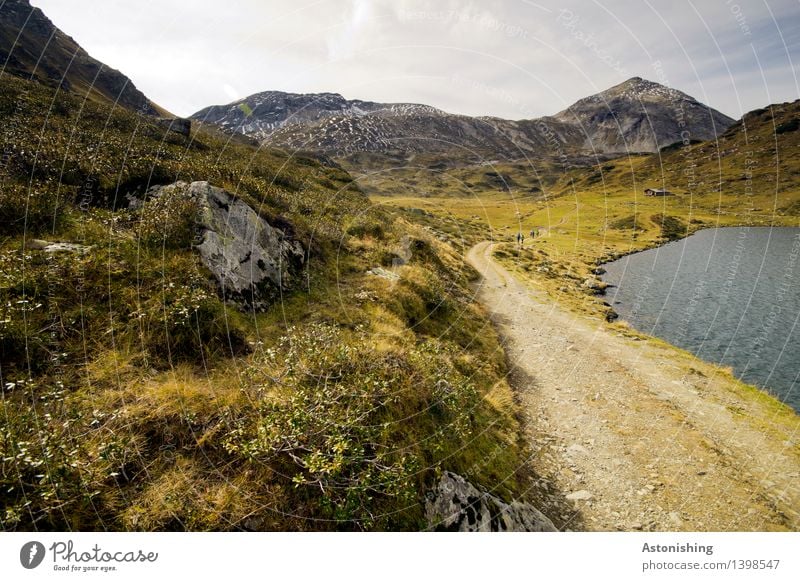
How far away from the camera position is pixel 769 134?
194m

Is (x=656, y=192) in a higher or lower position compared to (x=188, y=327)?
higher

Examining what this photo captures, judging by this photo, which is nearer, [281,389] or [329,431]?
[329,431]

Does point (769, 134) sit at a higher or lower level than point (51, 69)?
higher

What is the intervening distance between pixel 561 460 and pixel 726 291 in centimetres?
4367

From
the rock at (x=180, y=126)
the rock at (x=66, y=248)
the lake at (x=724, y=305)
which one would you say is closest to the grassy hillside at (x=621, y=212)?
the lake at (x=724, y=305)

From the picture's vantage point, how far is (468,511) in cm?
704

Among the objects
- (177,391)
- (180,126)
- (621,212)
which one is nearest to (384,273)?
(177,391)

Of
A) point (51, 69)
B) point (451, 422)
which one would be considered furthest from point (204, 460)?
point (51, 69)

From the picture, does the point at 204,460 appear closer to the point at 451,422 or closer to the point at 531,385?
the point at 451,422

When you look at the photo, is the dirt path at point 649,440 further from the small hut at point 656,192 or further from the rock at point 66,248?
the small hut at point 656,192

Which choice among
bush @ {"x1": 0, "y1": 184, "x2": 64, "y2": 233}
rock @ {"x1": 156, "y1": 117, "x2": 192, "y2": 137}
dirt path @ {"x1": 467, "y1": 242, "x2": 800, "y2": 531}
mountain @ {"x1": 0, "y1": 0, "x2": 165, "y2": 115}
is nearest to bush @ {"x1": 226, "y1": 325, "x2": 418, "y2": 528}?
dirt path @ {"x1": 467, "y1": 242, "x2": 800, "y2": 531}

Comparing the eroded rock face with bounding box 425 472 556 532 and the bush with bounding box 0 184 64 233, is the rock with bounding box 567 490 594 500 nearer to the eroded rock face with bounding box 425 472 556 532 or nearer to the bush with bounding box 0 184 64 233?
the eroded rock face with bounding box 425 472 556 532

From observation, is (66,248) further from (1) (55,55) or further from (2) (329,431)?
(1) (55,55)

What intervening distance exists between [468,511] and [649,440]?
385 inches
